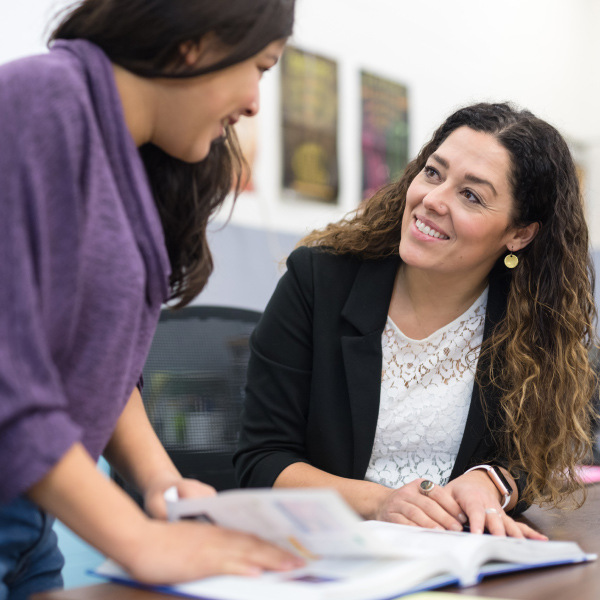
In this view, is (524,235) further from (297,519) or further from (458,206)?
(297,519)

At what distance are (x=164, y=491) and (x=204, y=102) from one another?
41cm

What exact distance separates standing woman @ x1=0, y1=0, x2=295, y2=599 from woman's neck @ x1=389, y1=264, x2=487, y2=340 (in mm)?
728

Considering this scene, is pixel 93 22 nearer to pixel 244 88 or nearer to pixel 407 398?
pixel 244 88

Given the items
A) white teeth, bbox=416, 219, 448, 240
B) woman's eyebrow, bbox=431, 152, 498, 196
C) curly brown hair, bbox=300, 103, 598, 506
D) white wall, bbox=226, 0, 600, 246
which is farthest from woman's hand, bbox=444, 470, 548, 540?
white wall, bbox=226, 0, 600, 246

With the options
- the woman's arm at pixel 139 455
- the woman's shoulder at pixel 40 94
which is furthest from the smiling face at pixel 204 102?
the woman's arm at pixel 139 455

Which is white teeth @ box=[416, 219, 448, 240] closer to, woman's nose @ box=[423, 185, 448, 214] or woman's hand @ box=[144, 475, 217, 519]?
woman's nose @ box=[423, 185, 448, 214]

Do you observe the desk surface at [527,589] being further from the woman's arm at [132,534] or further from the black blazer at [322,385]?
the black blazer at [322,385]

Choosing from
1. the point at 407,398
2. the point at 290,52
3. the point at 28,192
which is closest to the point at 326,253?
the point at 407,398

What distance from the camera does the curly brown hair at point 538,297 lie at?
4.41 ft

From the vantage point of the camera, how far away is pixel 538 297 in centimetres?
148

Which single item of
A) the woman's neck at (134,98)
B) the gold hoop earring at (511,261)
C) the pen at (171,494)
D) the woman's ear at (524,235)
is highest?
the woman's neck at (134,98)

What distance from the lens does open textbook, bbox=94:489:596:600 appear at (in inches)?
24.5

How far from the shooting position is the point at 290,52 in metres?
2.63

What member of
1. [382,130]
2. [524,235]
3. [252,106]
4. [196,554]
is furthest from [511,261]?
[382,130]
